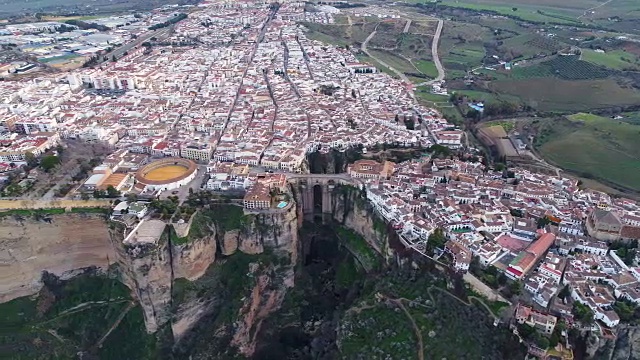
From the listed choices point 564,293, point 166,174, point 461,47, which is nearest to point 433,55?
point 461,47

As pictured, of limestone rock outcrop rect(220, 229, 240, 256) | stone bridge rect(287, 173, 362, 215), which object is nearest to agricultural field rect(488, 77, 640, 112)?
stone bridge rect(287, 173, 362, 215)

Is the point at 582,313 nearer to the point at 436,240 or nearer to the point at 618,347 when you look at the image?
the point at 618,347

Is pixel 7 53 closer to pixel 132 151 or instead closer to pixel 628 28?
pixel 132 151

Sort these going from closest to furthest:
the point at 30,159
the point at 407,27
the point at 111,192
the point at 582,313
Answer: the point at 582,313, the point at 111,192, the point at 30,159, the point at 407,27

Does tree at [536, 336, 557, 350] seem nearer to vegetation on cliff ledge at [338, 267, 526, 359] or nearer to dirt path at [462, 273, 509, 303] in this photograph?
vegetation on cliff ledge at [338, 267, 526, 359]

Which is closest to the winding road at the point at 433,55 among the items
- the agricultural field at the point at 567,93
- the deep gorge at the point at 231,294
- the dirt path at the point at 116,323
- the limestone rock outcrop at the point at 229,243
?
the agricultural field at the point at 567,93

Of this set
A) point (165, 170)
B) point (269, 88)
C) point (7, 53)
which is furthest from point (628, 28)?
point (7, 53)
